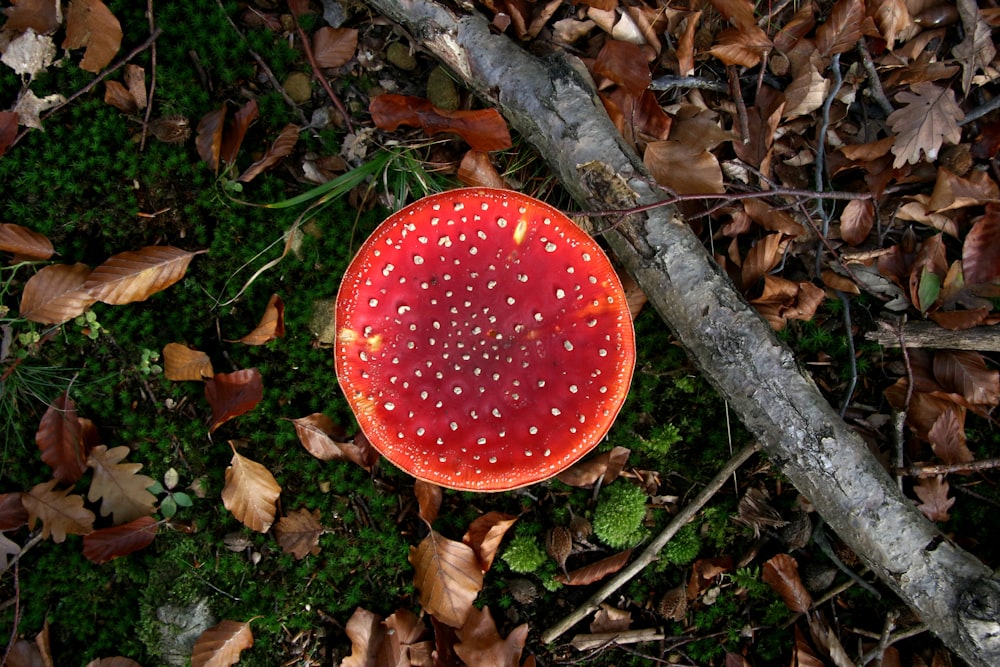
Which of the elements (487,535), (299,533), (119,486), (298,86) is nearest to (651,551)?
(487,535)

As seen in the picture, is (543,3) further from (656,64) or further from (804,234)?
(804,234)

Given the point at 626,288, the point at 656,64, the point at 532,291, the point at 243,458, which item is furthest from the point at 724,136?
the point at 243,458

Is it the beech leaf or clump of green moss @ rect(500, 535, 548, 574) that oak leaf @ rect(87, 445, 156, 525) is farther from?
clump of green moss @ rect(500, 535, 548, 574)

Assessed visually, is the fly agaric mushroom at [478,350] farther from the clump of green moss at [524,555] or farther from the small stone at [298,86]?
the small stone at [298,86]

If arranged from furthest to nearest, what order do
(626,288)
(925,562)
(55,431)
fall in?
(626,288) → (55,431) → (925,562)

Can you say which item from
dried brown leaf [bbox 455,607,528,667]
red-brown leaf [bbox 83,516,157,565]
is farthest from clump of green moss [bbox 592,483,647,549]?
red-brown leaf [bbox 83,516,157,565]

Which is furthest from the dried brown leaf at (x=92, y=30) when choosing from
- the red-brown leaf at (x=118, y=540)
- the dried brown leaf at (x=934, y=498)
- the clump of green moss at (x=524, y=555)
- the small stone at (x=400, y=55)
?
the dried brown leaf at (x=934, y=498)
